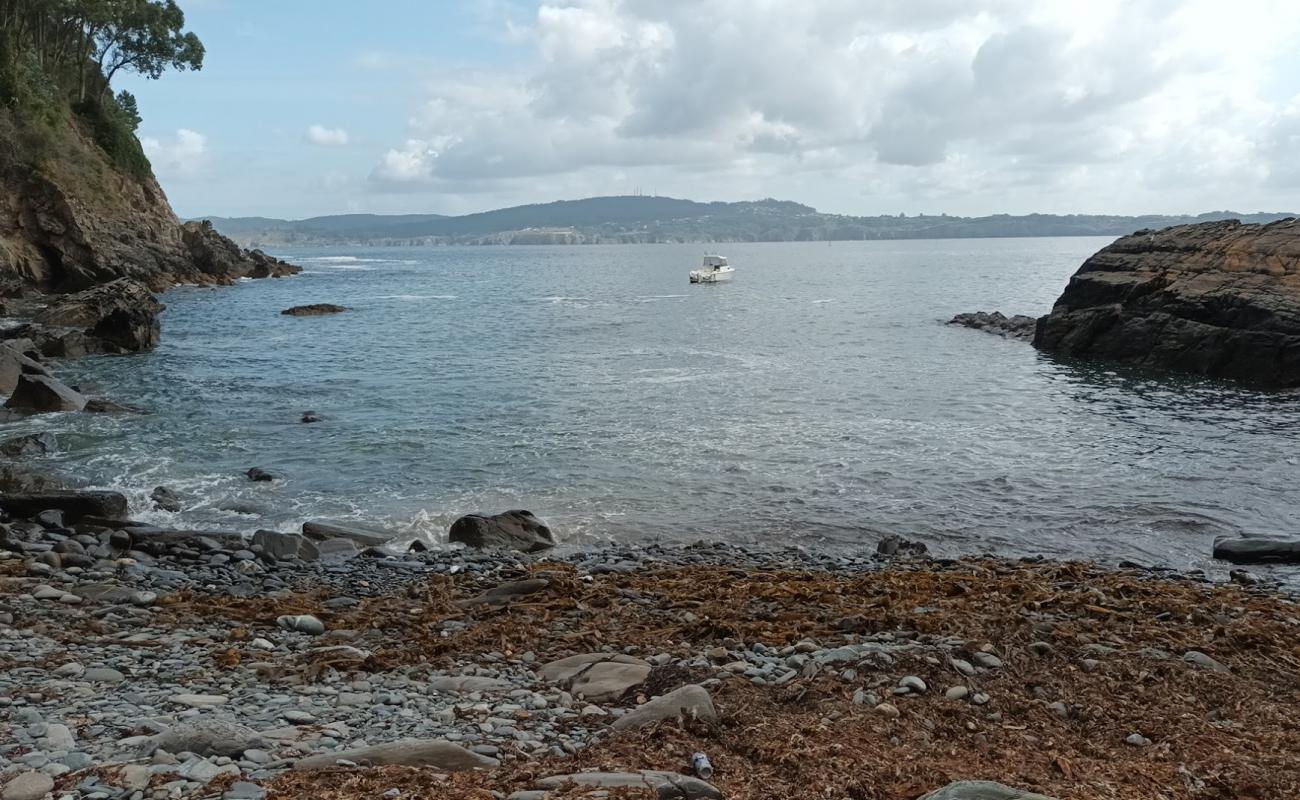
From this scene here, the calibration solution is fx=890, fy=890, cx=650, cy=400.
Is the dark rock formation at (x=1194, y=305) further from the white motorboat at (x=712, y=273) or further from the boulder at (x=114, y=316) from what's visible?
the white motorboat at (x=712, y=273)

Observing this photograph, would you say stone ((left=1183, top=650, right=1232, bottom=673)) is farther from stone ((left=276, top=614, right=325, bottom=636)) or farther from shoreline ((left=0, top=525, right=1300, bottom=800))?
stone ((left=276, top=614, right=325, bottom=636))

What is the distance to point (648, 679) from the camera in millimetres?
8523

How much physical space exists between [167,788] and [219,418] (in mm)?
24015

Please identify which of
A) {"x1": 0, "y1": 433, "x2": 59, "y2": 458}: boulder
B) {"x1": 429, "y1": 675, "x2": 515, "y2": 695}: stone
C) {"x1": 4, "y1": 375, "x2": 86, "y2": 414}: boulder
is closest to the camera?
{"x1": 429, "y1": 675, "x2": 515, "y2": 695}: stone

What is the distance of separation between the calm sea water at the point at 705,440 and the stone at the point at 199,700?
9429mm

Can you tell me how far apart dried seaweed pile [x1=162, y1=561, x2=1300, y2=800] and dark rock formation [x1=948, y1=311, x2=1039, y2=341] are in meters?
41.6

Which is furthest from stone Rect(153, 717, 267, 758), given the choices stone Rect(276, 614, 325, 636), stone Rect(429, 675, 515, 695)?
stone Rect(276, 614, 325, 636)

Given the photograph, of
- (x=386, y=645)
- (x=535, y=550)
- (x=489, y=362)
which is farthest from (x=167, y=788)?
(x=489, y=362)

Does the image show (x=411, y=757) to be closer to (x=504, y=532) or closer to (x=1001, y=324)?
(x=504, y=532)

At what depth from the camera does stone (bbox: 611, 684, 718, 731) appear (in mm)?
7418

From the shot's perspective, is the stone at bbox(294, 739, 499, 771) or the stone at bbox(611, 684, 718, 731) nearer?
the stone at bbox(294, 739, 499, 771)

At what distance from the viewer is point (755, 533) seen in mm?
17719

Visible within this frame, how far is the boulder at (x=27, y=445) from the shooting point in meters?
21.3

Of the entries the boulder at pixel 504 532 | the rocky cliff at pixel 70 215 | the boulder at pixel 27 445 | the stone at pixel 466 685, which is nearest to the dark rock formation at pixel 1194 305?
the boulder at pixel 504 532
